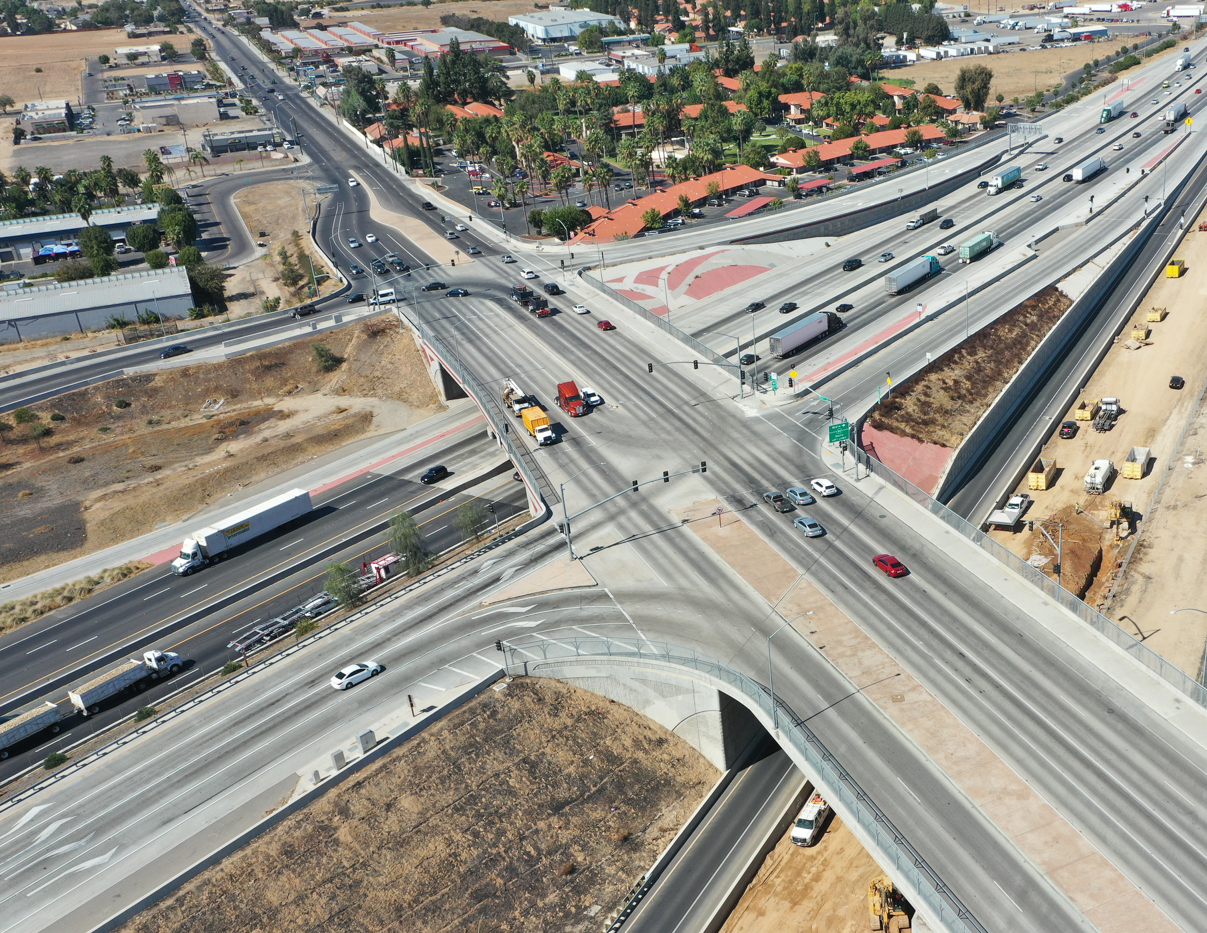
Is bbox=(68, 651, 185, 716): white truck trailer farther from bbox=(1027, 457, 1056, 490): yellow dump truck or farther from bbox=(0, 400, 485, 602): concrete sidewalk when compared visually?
bbox=(1027, 457, 1056, 490): yellow dump truck

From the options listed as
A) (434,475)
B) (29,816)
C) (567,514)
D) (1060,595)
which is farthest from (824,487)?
(29,816)

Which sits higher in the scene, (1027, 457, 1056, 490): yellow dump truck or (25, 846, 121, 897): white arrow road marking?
(25, 846, 121, 897): white arrow road marking

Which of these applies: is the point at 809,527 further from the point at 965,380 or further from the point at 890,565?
the point at 965,380

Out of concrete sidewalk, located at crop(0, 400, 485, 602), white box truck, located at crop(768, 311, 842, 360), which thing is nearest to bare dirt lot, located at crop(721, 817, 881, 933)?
white box truck, located at crop(768, 311, 842, 360)

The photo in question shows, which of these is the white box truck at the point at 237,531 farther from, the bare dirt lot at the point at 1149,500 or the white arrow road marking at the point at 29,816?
the bare dirt lot at the point at 1149,500

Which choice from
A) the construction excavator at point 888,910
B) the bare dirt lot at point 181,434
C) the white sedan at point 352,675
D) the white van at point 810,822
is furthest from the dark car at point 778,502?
the bare dirt lot at point 181,434

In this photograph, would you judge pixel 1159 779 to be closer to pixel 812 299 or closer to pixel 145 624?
pixel 145 624
